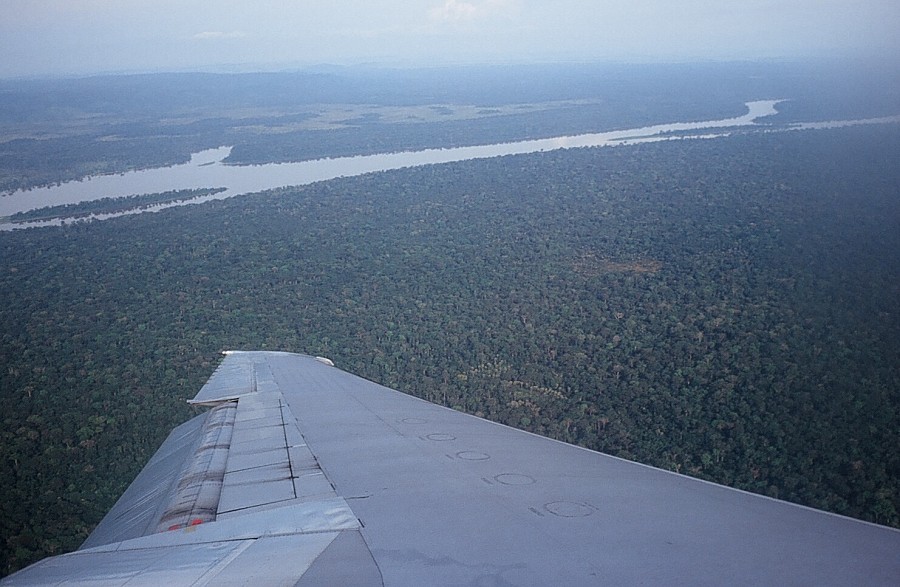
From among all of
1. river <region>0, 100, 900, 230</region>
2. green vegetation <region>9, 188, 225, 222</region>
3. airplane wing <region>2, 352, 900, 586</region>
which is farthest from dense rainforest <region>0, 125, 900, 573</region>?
airplane wing <region>2, 352, 900, 586</region>

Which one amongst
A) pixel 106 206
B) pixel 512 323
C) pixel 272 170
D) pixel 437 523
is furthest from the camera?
pixel 272 170

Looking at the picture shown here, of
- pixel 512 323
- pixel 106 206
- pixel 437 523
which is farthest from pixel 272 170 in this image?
pixel 437 523

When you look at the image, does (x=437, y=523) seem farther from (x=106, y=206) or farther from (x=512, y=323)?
(x=106, y=206)

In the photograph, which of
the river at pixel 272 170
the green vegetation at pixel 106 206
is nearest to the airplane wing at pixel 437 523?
the river at pixel 272 170

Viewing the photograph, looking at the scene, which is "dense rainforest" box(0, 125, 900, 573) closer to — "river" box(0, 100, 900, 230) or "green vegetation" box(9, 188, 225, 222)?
"green vegetation" box(9, 188, 225, 222)

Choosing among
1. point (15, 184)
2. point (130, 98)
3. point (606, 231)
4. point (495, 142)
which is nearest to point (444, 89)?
point (130, 98)

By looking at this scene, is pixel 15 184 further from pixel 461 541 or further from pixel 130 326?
pixel 461 541
